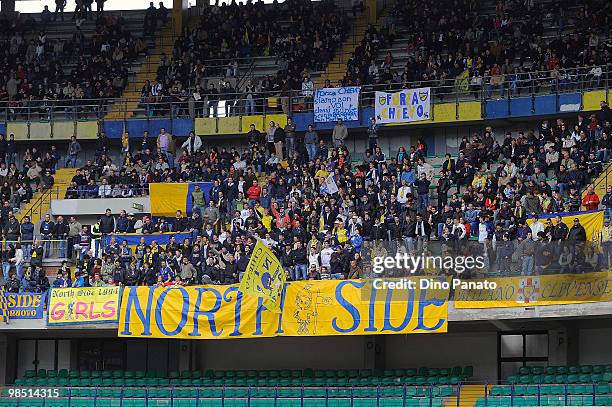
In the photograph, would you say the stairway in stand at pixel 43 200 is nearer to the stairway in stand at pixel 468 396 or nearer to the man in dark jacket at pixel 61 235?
the man in dark jacket at pixel 61 235

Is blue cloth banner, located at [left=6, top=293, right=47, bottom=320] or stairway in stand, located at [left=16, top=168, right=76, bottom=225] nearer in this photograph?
blue cloth banner, located at [left=6, top=293, right=47, bottom=320]

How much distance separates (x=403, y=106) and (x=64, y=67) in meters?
12.8

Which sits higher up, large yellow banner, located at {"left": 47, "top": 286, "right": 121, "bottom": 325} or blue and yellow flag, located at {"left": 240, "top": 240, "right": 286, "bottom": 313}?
blue and yellow flag, located at {"left": 240, "top": 240, "right": 286, "bottom": 313}

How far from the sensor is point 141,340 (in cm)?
3719

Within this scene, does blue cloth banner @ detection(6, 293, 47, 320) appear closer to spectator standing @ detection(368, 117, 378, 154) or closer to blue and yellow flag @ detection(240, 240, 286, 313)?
blue and yellow flag @ detection(240, 240, 286, 313)

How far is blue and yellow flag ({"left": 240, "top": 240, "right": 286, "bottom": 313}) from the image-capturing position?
96.6 ft

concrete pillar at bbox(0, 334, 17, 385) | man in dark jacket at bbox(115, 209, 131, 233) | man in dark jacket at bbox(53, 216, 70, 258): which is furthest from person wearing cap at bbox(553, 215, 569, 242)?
concrete pillar at bbox(0, 334, 17, 385)

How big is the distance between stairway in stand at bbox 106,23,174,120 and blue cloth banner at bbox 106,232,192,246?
857 cm

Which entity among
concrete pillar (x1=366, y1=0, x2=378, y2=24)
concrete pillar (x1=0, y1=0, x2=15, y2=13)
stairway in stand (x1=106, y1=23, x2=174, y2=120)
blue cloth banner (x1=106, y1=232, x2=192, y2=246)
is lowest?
blue cloth banner (x1=106, y1=232, x2=192, y2=246)

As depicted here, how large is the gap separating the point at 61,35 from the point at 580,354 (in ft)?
77.7

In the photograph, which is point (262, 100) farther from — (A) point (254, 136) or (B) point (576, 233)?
(B) point (576, 233)

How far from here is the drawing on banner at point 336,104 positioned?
40.5m

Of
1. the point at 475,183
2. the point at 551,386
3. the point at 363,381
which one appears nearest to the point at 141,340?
the point at 363,381

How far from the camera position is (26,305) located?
1312 inches
